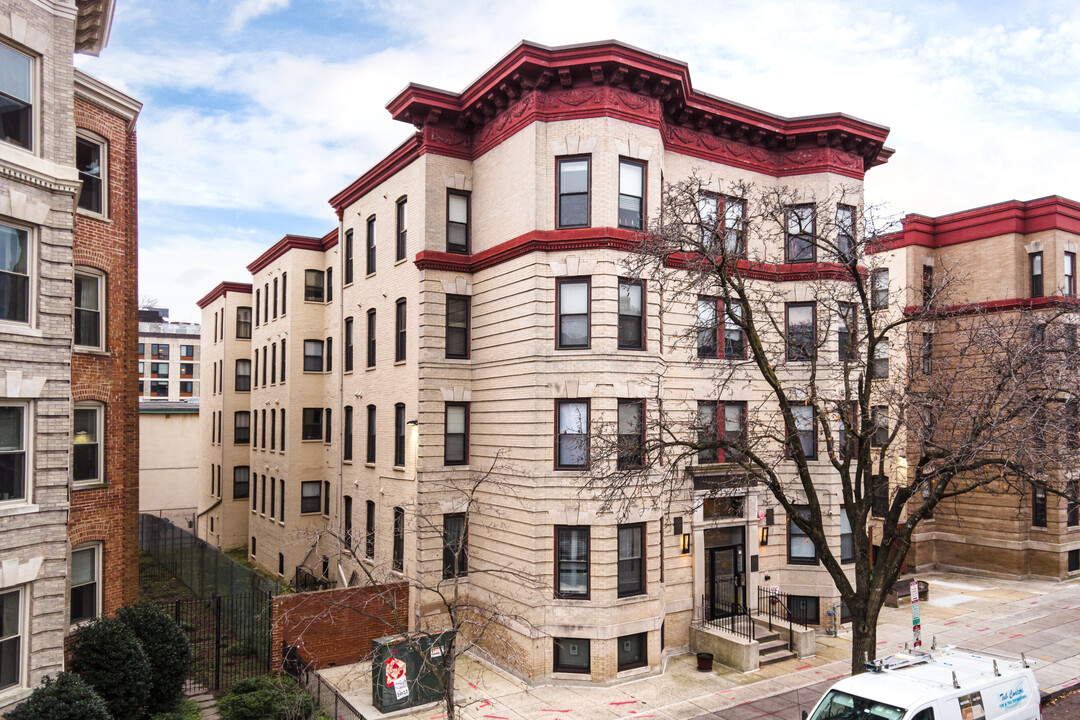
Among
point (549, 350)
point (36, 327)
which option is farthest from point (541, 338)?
point (36, 327)

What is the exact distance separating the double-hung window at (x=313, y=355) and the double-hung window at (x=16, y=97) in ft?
65.7

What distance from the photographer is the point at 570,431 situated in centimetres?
1903

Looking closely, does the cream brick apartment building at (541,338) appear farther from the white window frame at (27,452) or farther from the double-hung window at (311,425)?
the white window frame at (27,452)

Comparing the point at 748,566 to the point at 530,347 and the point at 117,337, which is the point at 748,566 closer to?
the point at 530,347

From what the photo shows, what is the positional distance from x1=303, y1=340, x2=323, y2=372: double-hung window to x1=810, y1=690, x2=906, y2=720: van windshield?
2547 cm

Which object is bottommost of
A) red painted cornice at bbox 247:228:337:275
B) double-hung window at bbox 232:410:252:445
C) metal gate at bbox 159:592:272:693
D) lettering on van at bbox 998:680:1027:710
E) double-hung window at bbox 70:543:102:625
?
metal gate at bbox 159:592:272:693

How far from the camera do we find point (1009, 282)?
31.0m

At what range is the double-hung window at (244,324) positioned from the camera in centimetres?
4056

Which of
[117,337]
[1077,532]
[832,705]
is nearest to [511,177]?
[117,337]

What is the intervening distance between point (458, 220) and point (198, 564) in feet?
57.7

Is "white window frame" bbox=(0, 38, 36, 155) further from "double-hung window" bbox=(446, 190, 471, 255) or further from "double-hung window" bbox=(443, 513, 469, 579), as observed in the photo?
"double-hung window" bbox=(443, 513, 469, 579)

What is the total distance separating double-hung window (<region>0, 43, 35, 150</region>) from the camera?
12.4m

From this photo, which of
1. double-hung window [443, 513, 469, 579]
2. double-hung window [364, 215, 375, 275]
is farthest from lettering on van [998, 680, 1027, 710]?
double-hung window [364, 215, 375, 275]

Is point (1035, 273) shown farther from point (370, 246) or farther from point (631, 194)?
point (370, 246)
